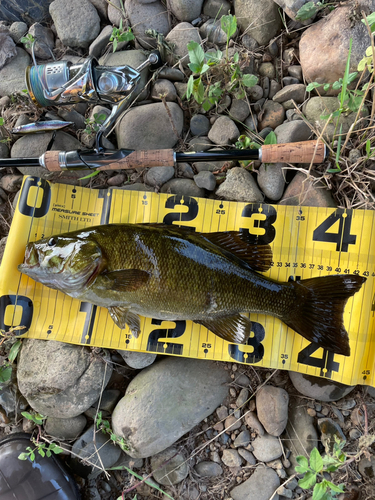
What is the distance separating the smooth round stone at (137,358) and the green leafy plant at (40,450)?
2.91ft

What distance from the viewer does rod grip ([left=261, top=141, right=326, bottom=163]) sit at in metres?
2.75

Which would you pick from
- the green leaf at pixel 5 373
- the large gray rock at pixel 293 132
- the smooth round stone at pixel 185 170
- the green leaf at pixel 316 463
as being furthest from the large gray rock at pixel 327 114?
the green leaf at pixel 5 373

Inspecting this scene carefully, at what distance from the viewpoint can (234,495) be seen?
9.23 feet

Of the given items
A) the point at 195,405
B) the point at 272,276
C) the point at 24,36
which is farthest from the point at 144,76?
the point at 195,405

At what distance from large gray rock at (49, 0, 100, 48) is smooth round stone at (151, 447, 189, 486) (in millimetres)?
4075

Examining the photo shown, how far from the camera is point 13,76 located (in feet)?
10.7

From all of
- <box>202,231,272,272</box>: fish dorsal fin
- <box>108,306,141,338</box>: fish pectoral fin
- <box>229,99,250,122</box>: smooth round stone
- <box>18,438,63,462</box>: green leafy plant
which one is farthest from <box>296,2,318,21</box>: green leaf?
<box>18,438,63,462</box>: green leafy plant

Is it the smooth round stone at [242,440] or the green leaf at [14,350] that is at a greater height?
the green leaf at [14,350]

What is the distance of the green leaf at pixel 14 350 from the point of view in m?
2.89

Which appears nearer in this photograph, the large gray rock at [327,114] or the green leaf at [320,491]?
the green leaf at [320,491]

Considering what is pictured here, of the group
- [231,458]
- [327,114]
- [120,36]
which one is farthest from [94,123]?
[231,458]

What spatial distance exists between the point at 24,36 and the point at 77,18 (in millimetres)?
583

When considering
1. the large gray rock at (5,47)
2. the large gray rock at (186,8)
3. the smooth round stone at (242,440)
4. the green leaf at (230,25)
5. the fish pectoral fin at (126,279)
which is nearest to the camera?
the fish pectoral fin at (126,279)

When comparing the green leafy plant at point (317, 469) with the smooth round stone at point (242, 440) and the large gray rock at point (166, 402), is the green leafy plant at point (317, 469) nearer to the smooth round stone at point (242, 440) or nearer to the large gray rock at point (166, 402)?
the smooth round stone at point (242, 440)
